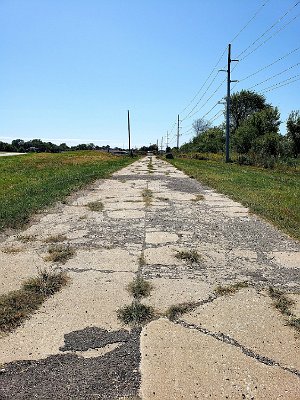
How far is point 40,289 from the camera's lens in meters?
3.33

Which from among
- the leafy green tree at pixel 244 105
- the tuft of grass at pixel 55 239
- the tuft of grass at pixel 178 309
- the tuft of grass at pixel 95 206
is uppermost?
the leafy green tree at pixel 244 105

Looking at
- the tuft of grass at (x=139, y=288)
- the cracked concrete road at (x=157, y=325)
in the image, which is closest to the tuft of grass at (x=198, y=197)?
the cracked concrete road at (x=157, y=325)

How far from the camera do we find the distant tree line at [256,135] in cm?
3525

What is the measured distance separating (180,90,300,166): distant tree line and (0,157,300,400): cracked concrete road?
26083 millimetres

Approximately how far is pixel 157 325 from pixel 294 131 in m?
36.8

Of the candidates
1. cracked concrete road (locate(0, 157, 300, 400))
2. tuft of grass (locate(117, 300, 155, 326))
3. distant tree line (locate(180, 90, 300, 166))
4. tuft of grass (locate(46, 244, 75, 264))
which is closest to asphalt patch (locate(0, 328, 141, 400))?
cracked concrete road (locate(0, 157, 300, 400))

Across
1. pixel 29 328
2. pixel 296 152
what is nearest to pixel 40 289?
pixel 29 328

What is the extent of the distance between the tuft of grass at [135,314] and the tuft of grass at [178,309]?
0.46 feet

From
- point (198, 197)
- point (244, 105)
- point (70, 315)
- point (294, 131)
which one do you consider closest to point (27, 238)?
point (70, 315)

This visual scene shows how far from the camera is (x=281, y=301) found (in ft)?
10.4

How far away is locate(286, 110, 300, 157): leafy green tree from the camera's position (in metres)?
35.5

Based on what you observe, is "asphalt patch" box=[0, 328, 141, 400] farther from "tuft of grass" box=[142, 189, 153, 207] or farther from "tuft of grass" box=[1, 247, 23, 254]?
"tuft of grass" box=[142, 189, 153, 207]

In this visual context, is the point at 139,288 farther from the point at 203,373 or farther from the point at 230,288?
the point at 203,373

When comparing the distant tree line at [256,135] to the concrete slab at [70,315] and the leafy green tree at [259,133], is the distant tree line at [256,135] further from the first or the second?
the concrete slab at [70,315]
